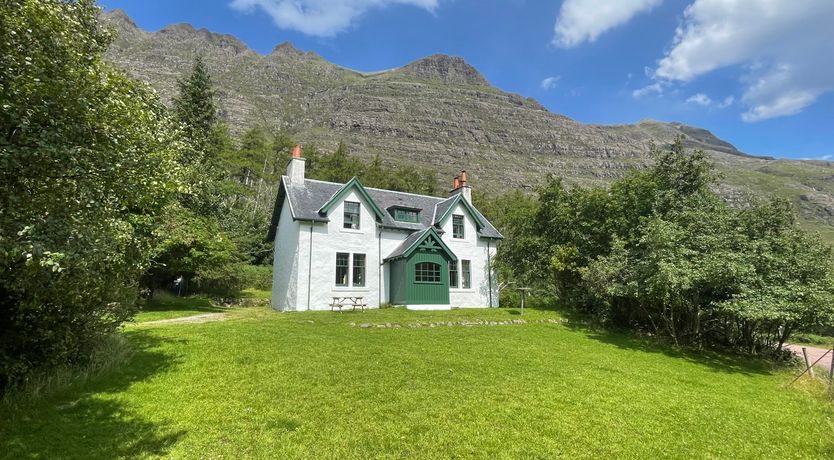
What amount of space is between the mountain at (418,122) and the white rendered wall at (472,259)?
8000 centimetres

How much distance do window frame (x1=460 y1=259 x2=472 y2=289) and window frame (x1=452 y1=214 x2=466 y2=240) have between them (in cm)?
171

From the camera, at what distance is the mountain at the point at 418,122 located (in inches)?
5002

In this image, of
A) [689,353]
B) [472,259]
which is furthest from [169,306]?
[689,353]

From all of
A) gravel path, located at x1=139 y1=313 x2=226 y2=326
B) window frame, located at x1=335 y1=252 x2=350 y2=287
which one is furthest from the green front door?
gravel path, located at x1=139 y1=313 x2=226 y2=326

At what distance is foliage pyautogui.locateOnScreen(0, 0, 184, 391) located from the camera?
5.02 m

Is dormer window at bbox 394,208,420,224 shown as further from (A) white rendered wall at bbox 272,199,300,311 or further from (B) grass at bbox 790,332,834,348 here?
(B) grass at bbox 790,332,834,348

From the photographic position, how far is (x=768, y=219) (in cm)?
1789

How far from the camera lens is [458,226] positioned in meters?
27.0

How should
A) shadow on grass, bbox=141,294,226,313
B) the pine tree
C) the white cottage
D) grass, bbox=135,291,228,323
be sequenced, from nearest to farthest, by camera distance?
grass, bbox=135,291,228,323
shadow on grass, bbox=141,294,226,313
the white cottage
the pine tree

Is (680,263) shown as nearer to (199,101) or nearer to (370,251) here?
(370,251)

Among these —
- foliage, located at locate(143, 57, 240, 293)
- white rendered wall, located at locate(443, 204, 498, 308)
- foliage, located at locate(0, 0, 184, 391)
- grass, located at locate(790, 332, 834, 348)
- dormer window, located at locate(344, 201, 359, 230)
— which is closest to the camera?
foliage, located at locate(0, 0, 184, 391)

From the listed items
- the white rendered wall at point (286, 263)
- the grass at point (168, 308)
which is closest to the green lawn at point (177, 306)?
the grass at point (168, 308)

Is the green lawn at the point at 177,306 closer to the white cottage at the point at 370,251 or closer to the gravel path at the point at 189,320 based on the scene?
the gravel path at the point at 189,320

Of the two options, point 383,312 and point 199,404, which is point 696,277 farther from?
point 199,404
